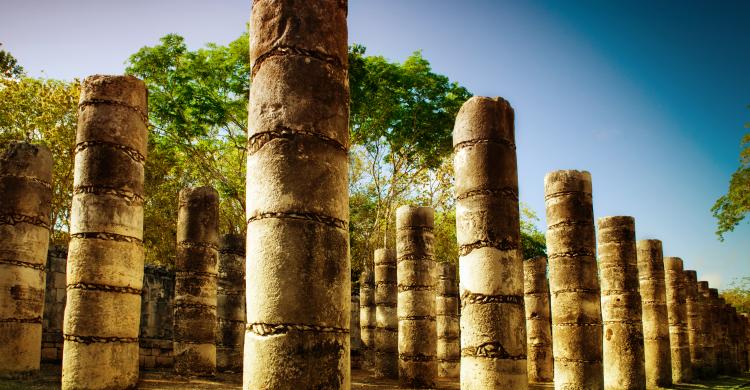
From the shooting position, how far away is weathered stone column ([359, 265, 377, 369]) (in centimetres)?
1688

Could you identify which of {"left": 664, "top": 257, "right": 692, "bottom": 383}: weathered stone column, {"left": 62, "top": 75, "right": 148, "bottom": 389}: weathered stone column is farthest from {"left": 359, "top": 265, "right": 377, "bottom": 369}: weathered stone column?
{"left": 62, "top": 75, "right": 148, "bottom": 389}: weathered stone column

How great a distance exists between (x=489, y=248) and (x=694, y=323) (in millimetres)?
13878

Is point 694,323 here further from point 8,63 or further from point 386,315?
point 8,63

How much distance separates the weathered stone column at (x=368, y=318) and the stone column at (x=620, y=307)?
23.1 feet

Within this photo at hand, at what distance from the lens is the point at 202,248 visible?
11891 mm

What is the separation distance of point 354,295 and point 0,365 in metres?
11.4

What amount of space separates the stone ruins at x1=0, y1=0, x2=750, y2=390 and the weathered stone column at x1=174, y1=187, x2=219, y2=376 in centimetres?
3

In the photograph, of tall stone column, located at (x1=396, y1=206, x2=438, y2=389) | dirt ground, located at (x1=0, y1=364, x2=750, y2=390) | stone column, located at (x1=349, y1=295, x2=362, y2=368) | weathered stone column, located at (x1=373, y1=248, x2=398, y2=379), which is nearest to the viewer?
dirt ground, located at (x1=0, y1=364, x2=750, y2=390)

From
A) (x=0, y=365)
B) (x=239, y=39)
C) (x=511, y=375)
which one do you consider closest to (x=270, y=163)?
(x=511, y=375)

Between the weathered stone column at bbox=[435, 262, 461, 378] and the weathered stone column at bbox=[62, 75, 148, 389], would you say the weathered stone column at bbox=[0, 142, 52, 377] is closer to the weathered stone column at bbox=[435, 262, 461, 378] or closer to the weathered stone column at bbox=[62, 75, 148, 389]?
the weathered stone column at bbox=[62, 75, 148, 389]

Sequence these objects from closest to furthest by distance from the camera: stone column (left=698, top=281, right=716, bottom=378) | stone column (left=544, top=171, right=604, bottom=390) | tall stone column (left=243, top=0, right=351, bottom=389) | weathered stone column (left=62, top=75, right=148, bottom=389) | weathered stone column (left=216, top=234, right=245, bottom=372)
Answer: tall stone column (left=243, top=0, right=351, bottom=389) < weathered stone column (left=62, top=75, right=148, bottom=389) < stone column (left=544, top=171, right=604, bottom=390) < weathered stone column (left=216, top=234, right=245, bottom=372) < stone column (left=698, top=281, right=716, bottom=378)

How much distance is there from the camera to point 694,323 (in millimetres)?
17969

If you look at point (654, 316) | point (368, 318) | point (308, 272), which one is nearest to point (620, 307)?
point (654, 316)

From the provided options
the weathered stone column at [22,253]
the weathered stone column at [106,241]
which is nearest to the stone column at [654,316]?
the weathered stone column at [106,241]
